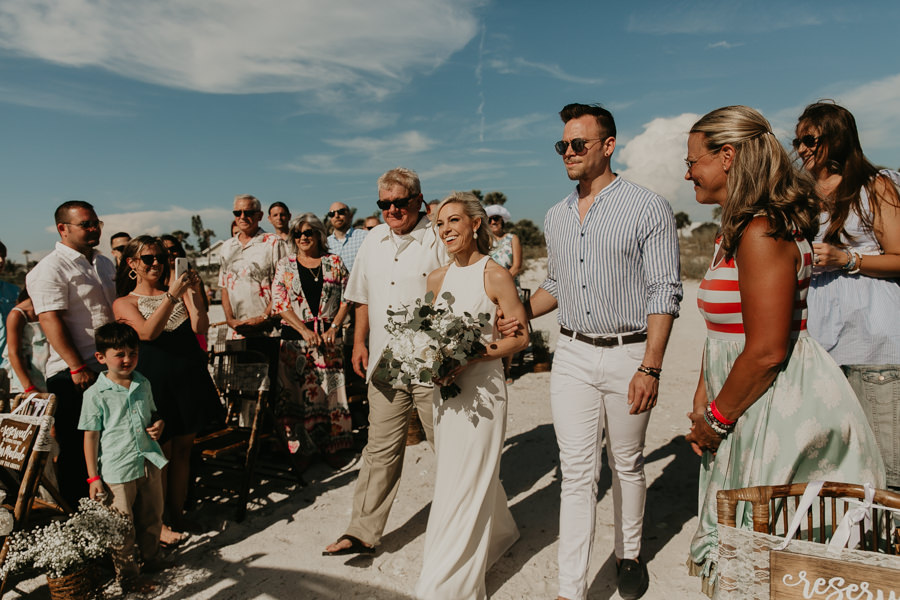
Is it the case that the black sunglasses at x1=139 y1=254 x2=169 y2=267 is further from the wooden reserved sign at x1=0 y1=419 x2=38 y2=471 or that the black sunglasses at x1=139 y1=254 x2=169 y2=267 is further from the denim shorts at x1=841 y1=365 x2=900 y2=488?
the denim shorts at x1=841 y1=365 x2=900 y2=488

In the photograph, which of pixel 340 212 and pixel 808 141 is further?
pixel 340 212

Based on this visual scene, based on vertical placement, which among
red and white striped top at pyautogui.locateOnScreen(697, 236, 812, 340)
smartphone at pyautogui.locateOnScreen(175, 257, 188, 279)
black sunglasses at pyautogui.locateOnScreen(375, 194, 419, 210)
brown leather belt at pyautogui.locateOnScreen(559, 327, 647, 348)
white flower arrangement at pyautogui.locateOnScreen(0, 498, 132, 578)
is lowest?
white flower arrangement at pyautogui.locateOnScreen(0, 498, 132, 578)

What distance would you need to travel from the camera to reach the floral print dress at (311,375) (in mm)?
5887

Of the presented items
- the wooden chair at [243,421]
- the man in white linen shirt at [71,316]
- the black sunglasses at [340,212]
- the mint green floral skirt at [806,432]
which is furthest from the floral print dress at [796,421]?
the black sunglasses at [340,212]

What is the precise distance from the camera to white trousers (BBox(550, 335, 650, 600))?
3.28 m

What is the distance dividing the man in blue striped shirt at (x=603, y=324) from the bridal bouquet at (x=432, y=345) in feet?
2.12

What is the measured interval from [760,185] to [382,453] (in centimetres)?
286

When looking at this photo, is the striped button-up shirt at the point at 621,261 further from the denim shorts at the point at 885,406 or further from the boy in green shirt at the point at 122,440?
the boy in green shirt at the point at 122,440

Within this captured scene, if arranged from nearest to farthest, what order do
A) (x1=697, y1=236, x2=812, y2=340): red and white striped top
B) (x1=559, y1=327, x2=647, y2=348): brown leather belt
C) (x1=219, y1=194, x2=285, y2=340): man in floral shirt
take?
1. (x1=697, y1=236, x2=812, y2=340): red and white striped top
2. (x1=559, y1=327, x2=647, y2=348): brown leather belt
3. (x1=219, y1=194, x2=285, y2=340): man in floral shirt

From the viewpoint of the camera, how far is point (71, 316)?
4.48 metres

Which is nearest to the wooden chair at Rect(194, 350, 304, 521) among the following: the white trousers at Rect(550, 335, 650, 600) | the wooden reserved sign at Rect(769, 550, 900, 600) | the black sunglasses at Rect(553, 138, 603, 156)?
the white trousers at Rect(550, 335, 650, 600)

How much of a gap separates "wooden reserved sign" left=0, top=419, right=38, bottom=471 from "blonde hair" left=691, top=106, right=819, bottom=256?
412 cm

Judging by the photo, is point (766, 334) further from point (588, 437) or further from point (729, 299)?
point (588, 437)

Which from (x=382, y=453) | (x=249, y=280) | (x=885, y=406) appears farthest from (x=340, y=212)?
(x=885, y=406)
